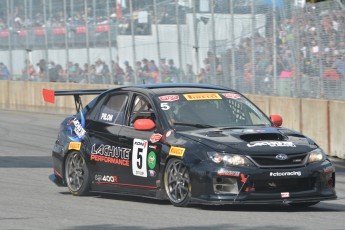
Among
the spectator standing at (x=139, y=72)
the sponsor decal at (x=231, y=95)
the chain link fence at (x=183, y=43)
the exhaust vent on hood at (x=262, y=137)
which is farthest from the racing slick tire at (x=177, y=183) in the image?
the spectator standing at (x=139, y=72)

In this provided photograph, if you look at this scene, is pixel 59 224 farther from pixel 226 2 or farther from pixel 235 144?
pixel 226 2

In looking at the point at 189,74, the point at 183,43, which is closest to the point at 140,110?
the point at 189,74

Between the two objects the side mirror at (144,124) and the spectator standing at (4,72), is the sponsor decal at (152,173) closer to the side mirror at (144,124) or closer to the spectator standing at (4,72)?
the side mirror at (144,124)

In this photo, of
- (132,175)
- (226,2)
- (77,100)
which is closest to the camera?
(132,175)

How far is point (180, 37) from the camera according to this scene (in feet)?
91.7

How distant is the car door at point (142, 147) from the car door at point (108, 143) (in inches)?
4.2

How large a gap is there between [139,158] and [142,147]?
5.1 inches

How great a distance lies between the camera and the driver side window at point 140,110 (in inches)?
467

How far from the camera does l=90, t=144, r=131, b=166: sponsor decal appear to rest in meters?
11.9

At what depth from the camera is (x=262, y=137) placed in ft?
36.0

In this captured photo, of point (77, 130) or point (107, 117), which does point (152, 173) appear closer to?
point (107, 117)

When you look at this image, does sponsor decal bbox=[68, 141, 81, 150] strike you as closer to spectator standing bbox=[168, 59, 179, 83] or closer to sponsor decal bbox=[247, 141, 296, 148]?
sponsor decal bbox=[247, 141, 296, 148]

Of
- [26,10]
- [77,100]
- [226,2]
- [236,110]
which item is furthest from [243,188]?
[26,10]

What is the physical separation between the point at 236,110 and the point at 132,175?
1.43m
